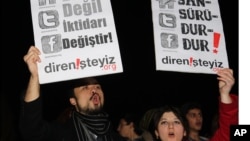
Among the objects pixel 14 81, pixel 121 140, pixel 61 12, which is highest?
pixel 61 12

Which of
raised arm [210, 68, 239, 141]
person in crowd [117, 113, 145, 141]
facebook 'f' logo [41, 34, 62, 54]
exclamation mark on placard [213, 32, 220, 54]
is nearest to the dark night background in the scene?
person in crowd [117, 113, 145, 141]

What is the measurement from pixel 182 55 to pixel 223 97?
0.56 metres

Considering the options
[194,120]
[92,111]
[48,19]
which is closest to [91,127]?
[92,111]

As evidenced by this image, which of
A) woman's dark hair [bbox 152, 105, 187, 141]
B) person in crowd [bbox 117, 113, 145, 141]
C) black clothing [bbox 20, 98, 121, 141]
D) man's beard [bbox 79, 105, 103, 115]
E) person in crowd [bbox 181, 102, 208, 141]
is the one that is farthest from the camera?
person in crowd [bbox 117, 113, 145, 141]

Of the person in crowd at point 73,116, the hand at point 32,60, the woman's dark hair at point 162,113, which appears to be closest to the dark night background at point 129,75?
the person in crowd at point 73,116

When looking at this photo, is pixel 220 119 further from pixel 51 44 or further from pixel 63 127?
pixel 51 44

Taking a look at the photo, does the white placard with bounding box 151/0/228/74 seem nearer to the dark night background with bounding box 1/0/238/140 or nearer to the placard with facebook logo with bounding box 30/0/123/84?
the placard with facebook logo with bounding box 30/0/123/84

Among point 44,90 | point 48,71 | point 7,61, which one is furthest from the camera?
point 44,90

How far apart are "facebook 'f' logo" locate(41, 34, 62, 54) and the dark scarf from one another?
1.53 feet

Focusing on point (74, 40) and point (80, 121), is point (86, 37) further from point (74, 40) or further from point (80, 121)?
point (80, 121)

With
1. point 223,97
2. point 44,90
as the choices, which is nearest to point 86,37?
point 223,97

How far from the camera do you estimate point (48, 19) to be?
13.4 feet

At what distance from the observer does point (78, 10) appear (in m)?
4.15

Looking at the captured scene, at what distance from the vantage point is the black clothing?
3.71 metres
